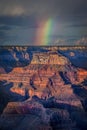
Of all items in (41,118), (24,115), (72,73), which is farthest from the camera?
(72,73)

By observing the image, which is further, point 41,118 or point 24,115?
point 24,115

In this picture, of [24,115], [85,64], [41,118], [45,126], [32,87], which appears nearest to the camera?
[45,126]

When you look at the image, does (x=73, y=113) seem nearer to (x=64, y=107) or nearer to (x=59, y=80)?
(x=64, y=107)

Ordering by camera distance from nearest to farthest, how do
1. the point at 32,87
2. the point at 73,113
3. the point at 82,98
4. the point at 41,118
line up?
1. the point at 41,118
2. the point at 73,113
3. the point at 82,98
4. the point at 32,87

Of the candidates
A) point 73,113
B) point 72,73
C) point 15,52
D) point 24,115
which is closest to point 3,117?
point 24,115

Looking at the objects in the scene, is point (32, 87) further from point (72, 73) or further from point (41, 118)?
point (41, 118)

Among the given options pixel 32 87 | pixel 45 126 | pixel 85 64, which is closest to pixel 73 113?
pixel 45 126
